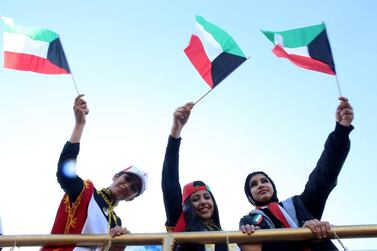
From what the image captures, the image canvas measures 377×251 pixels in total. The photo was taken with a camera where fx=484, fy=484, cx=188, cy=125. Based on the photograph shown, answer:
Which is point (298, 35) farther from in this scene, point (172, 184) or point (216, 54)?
point (172, 184)

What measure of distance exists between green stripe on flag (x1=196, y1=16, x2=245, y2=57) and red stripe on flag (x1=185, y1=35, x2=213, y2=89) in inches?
10.1

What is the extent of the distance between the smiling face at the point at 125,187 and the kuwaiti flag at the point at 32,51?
1627 mm

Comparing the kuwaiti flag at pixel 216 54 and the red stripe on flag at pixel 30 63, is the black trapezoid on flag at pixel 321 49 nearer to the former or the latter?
the kuwaiti flag at pixel 216 54

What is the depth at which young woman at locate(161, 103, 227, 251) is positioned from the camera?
497 cm

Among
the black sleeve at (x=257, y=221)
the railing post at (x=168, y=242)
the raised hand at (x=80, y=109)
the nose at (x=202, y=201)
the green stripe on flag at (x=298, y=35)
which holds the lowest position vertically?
the railing post at (x=168, y=242)

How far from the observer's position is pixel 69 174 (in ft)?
15.9

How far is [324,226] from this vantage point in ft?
12.6

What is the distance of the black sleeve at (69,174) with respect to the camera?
4.82m

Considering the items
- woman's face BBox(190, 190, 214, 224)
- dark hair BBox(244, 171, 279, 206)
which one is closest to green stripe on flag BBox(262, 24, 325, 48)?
dark hair BBox(244, 171, 279, 206)

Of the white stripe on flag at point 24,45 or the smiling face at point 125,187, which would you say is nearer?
the smiling face at point 125,187

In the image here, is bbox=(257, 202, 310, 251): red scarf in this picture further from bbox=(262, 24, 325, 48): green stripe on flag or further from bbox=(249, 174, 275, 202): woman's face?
bbox=(262, 24, 325, 48): green stripe on flag

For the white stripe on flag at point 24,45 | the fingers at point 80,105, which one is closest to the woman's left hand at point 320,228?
the fingers at point 80,105

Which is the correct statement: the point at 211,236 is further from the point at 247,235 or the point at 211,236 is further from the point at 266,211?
the point at 266,211

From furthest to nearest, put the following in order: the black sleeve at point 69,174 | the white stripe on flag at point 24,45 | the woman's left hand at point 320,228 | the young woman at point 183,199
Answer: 1. the white stripe on flag at point 24,45
2. the young woman at point 183,199
3. the black sleeve at point 69,174
4. the woman's left hand at point 320,228
